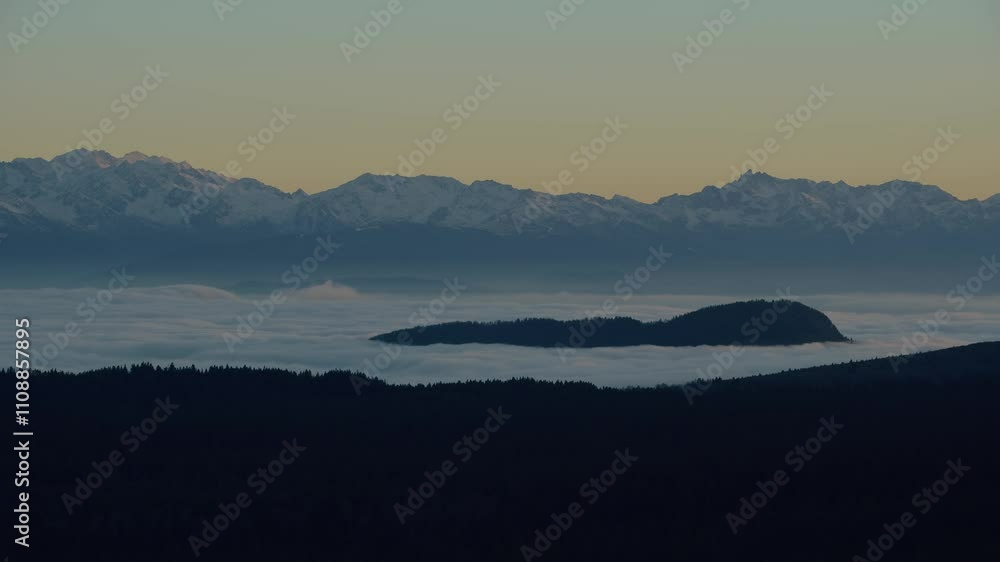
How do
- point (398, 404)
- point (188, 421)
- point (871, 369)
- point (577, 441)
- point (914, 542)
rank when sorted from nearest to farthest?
point (914, 542) → point (577, 441) → point (188, 421) → point (398, 404) → point (871, 369)

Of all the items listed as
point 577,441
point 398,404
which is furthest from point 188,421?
point 577,441

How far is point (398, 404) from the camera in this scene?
14800cm

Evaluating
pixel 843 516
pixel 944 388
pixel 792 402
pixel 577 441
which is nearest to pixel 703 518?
pixel 843 516

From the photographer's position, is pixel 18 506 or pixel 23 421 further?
pixel 23 421

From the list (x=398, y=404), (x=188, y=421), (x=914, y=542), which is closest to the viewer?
(x=914, y=542)

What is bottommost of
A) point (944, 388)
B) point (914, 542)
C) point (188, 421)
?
point (914, 542)

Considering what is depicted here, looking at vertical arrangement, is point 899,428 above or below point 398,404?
below

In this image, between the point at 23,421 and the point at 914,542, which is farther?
the point at 23,421

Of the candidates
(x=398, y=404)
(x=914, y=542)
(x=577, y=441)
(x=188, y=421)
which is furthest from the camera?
(x=398, y=404)

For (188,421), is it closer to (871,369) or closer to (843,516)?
(843,516)

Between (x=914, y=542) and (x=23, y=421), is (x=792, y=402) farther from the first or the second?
(x=23, y=421)

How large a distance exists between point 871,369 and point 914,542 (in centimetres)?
7497

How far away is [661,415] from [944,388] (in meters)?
32.1

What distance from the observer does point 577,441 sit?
129m
